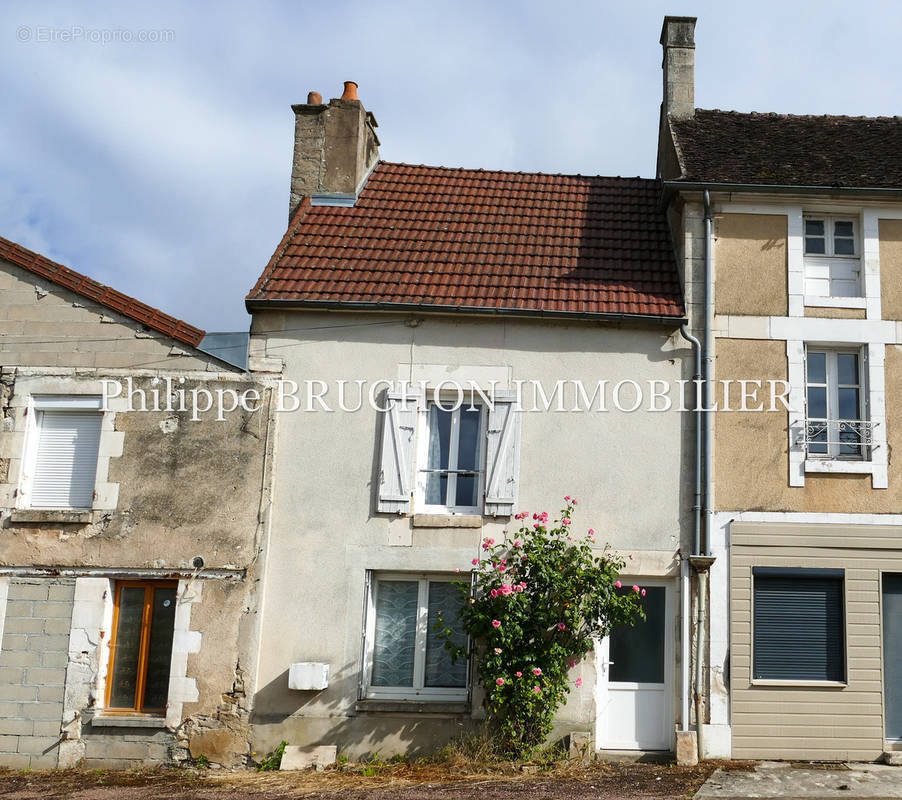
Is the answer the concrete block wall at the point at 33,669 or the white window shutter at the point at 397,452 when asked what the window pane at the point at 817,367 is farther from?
the concrete block wall at the point at 33,669

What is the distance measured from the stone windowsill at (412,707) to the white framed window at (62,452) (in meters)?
3.70

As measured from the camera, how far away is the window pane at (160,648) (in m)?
10.1

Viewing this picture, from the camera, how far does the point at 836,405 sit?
1065 centimetres

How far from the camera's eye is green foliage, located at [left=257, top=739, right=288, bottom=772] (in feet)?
31.9

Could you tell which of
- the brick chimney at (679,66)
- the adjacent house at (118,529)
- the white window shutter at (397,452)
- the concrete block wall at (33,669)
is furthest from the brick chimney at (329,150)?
the concrete block wall at (33,669)

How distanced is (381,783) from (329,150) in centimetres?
787

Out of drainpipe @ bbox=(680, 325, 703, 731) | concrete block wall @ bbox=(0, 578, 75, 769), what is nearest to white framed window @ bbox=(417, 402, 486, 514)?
drainpipe @ bbox=(680, 325, 703, 731)

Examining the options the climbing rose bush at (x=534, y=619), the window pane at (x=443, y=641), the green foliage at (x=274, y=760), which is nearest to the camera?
the climbing rose bush at (x=534, y=619)

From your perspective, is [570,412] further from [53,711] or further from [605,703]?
[53,711]

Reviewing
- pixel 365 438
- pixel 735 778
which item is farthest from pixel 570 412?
pixel 735 778

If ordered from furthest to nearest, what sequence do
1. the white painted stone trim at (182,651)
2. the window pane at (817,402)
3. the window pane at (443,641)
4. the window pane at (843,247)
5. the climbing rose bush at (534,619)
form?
the window pane at (843,247), the window pane at (817,402), the window pane at (443,641), the white painted stone trim at (182,651), the climbing rose bush at (534,619)

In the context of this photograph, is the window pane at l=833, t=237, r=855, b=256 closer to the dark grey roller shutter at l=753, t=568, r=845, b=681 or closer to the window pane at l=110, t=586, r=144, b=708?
the dark grey roller shutter at l=753, t=568, r=845, b=681

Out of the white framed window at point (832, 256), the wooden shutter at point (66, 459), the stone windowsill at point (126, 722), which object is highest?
the white framed window at point (832, 256)

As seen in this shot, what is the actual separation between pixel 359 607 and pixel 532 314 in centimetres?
368
